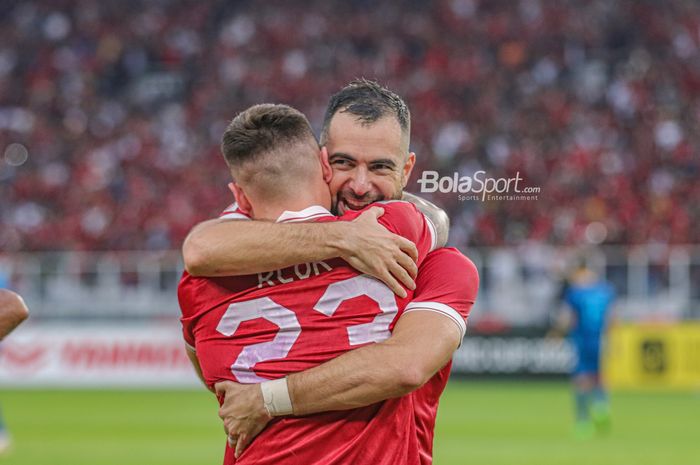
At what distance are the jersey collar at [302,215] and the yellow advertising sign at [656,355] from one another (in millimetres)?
19616

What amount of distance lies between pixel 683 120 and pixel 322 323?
26.2 m

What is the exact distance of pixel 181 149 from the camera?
29.4 meters

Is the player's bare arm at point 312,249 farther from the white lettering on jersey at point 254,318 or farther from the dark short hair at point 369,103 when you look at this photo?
the dark short hair at point 369,103

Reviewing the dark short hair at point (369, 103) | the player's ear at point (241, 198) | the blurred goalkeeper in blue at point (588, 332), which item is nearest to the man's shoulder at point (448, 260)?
the dark short hair at point (369, 103)

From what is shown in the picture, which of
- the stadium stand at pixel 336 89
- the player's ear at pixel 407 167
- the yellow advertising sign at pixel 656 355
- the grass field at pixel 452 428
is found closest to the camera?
the player's ear at pixel 407 167

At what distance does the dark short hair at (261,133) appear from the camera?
3314 mm

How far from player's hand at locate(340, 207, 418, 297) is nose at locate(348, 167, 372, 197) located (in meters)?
0.30

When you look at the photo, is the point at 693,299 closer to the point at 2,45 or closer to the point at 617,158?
the point at 617,158

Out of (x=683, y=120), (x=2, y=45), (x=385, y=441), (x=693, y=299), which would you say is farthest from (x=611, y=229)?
(x=385, y=441)

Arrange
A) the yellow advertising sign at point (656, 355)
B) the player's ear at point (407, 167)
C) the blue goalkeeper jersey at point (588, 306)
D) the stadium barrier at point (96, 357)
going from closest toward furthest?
the player's ear at point (407, 167), the blue goalkeeper jersey at point (588, 306), the yellow advertising sign at point (656, 355), the stadium barrier at point (96, 357)

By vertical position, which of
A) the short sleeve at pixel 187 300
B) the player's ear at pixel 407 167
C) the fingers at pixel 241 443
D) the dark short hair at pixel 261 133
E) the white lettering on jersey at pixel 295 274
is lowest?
the fingers at pixel 241 443

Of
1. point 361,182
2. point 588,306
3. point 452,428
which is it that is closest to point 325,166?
point 361,182

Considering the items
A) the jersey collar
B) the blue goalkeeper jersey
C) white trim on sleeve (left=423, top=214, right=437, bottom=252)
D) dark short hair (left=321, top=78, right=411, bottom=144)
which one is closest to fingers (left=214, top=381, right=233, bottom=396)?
the jersey collar

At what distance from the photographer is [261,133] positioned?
3318 millimetres
